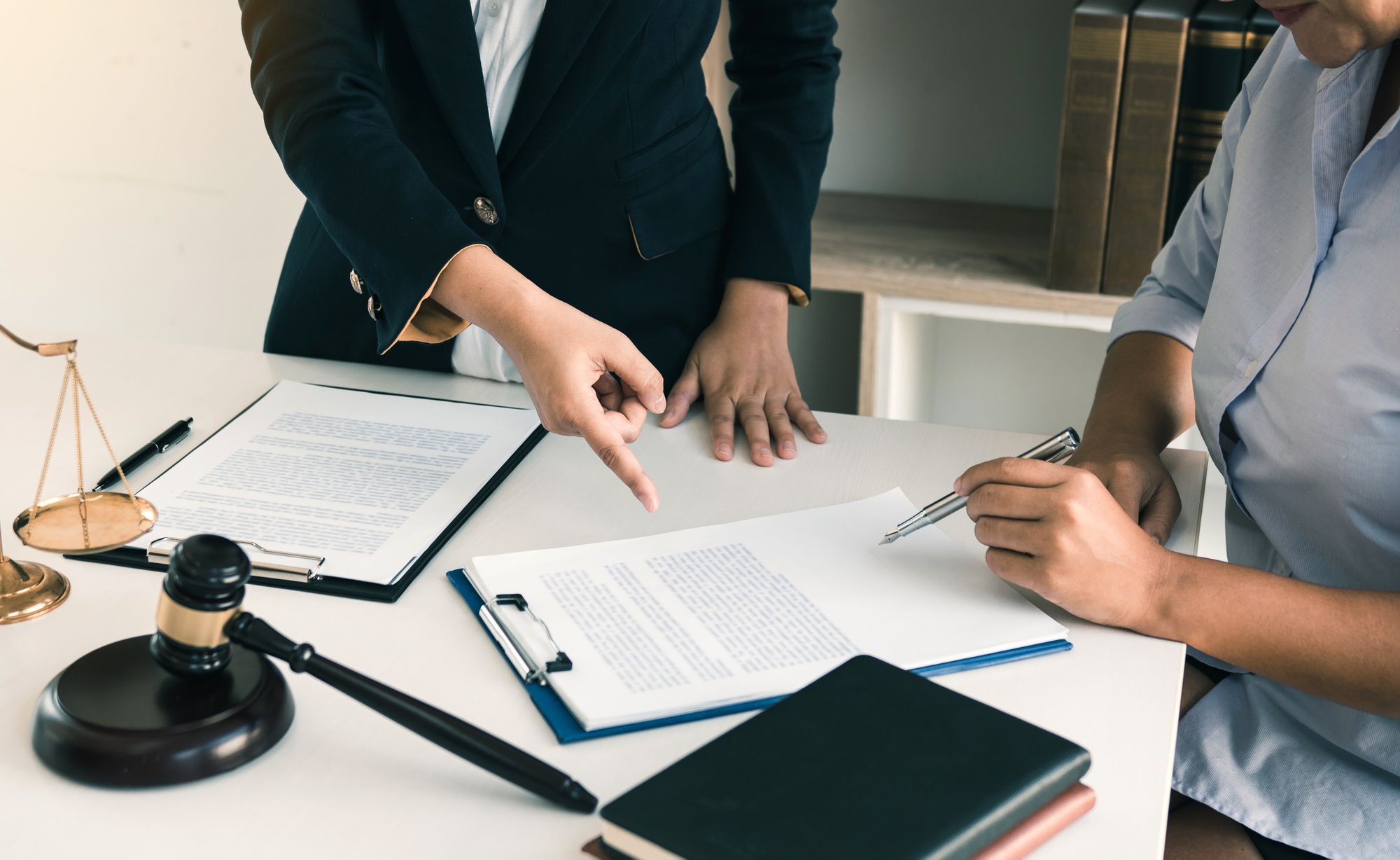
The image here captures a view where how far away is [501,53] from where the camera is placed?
1201 millimetres

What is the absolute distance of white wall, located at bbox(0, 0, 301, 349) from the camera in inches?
96.3

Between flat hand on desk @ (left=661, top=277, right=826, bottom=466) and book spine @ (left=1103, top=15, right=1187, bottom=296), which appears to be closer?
flat hand on desk @ (left=661, top=277, right=826, bottom=466)

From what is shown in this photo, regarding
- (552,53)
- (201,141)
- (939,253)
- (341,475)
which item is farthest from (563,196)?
(201,141)

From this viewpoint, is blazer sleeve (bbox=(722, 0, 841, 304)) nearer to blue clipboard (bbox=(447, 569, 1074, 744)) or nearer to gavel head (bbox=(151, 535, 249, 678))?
blue clipboard (bbox=(447, 569, 1074, 744))

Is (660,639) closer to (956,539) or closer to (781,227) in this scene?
(956,539)

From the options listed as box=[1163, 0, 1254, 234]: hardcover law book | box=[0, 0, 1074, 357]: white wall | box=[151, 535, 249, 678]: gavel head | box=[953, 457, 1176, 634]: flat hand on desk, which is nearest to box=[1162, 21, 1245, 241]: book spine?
box=[1163, 0, 1254, 234]: hardcover law book


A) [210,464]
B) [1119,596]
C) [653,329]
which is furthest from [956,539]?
[210,464]

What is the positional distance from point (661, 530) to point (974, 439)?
1.22 feet

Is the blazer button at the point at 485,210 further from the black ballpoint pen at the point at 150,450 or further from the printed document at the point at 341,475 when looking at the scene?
the black ballpoint pen at the point at 150,450

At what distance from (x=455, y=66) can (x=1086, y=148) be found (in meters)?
1.07

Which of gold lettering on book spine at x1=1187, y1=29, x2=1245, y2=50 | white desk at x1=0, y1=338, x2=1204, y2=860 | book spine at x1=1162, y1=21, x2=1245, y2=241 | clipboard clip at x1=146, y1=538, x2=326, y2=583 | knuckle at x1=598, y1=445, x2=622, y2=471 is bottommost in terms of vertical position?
white desk at x1=0, y1=338, x2=1204, y2=860

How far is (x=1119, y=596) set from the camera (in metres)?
0.82

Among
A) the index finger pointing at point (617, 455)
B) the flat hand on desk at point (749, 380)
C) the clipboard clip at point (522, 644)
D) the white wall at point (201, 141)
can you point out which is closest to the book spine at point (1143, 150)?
the white wall at point (201, 141)

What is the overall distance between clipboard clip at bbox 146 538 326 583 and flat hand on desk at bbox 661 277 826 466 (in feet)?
1.31
